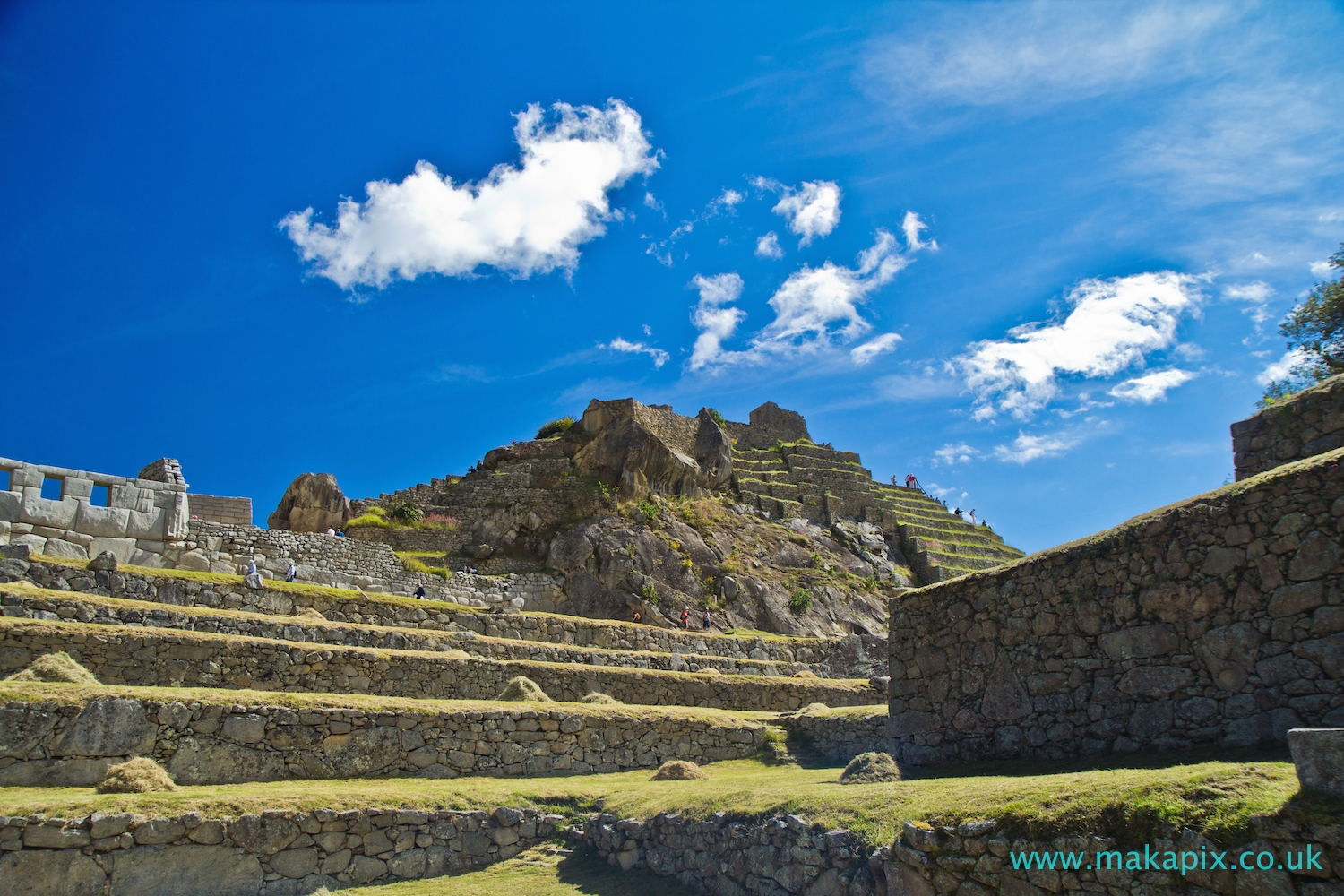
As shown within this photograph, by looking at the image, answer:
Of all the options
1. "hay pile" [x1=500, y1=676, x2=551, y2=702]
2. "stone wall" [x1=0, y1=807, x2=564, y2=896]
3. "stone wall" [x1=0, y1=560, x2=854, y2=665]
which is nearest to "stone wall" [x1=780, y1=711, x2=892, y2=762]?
"hay pile" [x1=500, y1=676, x2=551, y2=702]

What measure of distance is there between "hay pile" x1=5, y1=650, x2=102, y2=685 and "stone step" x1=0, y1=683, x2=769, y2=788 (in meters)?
0.56

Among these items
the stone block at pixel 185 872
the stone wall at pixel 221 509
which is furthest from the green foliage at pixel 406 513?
the stone block at pixel 185 872

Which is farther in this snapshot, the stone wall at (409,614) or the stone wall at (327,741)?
the stone wall at (409,614)

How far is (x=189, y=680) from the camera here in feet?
41.0

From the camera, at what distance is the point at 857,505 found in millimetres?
47406

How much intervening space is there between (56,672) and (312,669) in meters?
3.65

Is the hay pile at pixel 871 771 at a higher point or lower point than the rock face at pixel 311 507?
lower

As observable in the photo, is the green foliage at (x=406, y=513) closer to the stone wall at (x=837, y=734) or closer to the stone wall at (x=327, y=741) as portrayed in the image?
the stone wall at (x=327, y=741)

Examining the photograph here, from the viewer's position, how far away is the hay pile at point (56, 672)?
10570 mm

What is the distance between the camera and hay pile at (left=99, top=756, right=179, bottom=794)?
29.6 feet

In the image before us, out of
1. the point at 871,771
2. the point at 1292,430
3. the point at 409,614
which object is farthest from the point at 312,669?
the point at 1292,430

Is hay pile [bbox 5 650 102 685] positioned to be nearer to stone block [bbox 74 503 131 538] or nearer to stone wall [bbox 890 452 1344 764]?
stone block [bbox 74 503 131 538]

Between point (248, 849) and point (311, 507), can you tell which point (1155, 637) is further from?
point (311, 507)

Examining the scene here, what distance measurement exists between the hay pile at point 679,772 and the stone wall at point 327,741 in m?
1.71
